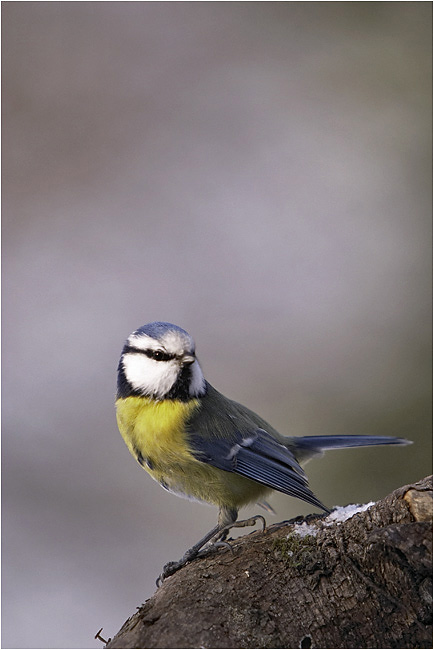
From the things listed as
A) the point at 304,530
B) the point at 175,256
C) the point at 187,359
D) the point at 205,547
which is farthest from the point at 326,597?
the point at 175,256

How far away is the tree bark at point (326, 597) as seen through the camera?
1.11 meters

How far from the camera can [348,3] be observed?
366 cm

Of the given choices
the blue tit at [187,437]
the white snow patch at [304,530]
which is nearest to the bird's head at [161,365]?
the blue tit at [187,437]

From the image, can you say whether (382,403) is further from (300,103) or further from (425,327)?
(300,103)

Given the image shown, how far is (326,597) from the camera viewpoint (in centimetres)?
117

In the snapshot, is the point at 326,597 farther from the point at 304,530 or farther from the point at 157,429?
the point at 157,429

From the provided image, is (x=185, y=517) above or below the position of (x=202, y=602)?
above

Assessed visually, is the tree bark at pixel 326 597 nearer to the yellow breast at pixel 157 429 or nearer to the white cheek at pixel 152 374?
the yellow breast at pixel 157 429

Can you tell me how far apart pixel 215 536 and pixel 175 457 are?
22cm

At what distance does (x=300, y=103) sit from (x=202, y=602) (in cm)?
336

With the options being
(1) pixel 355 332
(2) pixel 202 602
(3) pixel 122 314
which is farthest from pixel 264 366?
(2) pixel 202 602

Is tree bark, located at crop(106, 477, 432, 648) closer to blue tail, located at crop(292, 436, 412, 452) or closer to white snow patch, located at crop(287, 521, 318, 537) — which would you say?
white snow patch, located at crop(287, 521, 318, 537)

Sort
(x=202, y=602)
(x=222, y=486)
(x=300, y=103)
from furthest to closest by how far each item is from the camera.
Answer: (x=300, y=103) < (x=222, y=486) < (x=202, y=602)

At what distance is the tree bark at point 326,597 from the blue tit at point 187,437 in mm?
278
